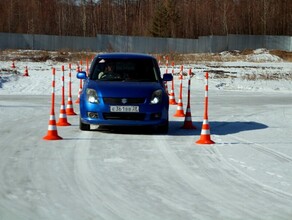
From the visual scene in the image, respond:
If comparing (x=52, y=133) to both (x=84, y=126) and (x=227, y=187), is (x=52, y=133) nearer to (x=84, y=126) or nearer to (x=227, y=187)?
(x=84, y=126)

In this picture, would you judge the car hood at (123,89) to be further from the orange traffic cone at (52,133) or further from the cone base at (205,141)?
the cone base at (205,141)

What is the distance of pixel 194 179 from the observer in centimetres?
720

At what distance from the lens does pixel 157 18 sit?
88.4 meters

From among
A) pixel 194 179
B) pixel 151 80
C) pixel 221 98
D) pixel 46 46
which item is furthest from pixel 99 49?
pixel 194 179

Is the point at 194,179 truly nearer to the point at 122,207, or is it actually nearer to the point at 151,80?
the point at 122,207

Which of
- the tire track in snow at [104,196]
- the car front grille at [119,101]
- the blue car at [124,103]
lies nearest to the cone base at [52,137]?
the blue car at [124,103]

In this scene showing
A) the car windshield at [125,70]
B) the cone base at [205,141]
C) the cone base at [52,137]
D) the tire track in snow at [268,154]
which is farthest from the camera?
the car windshield at [125,70]

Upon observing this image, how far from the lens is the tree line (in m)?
90.8

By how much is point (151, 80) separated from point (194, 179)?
193 inches

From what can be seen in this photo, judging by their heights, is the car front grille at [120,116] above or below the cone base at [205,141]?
above

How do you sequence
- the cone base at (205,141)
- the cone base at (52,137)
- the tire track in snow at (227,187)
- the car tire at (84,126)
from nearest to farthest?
1. the tire track in snow at (227,187)
2. the cone base at (205,141)
3. the cone base at (52,137)
4. the car tire at (84,126)

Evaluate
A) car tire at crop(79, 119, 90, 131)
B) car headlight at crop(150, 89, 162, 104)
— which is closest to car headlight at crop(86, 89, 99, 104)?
car tire at crop(79, 119, 90, 131)

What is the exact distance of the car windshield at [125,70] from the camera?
464 inches

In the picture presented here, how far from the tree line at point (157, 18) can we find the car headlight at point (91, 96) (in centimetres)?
7780
